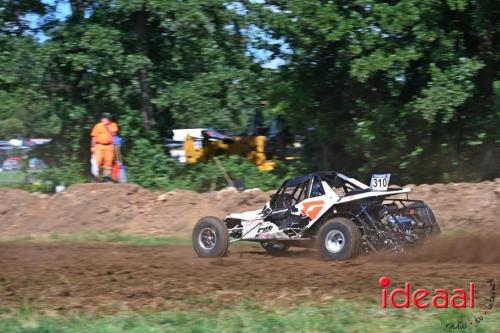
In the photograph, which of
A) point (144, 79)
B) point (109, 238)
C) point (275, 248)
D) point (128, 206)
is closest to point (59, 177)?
point (144, 79)

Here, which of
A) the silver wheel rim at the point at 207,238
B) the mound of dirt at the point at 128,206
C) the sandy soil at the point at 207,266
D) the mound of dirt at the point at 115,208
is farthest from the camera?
the mound of dirt at the point at 115,208

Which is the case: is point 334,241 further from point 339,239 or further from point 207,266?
point 207,266

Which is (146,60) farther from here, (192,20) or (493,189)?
(493,189)

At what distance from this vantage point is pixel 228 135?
2217 cm

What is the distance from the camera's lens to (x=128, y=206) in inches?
703

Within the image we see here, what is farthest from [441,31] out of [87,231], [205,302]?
[205,302]

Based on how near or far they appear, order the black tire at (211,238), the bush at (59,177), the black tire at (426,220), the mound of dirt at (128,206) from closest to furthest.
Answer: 1. the black tire at (426,220)
2. the black tire at (211,238)
3. the mound of dirt at (128,206)
4. the bush at (59,177)

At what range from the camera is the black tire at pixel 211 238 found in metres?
12.4

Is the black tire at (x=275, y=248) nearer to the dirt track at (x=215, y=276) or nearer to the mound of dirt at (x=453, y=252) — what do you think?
the dirt track at (x=215, y=276)

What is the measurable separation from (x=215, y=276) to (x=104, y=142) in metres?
9.76

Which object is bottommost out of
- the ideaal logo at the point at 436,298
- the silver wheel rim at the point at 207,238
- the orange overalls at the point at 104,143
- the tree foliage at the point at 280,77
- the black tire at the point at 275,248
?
the ideaal logo at the point at 436,298

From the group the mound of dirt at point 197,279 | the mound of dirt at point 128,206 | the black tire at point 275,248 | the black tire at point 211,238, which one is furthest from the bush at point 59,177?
the black tire at point 275,248

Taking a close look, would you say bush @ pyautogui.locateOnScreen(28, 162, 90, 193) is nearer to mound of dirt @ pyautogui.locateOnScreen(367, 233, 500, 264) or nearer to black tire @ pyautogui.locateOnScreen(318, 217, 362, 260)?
black tire @ pyautogui.locateOnScreen(318, 217, 362, 260)

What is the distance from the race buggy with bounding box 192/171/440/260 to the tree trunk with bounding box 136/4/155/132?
8.12m
